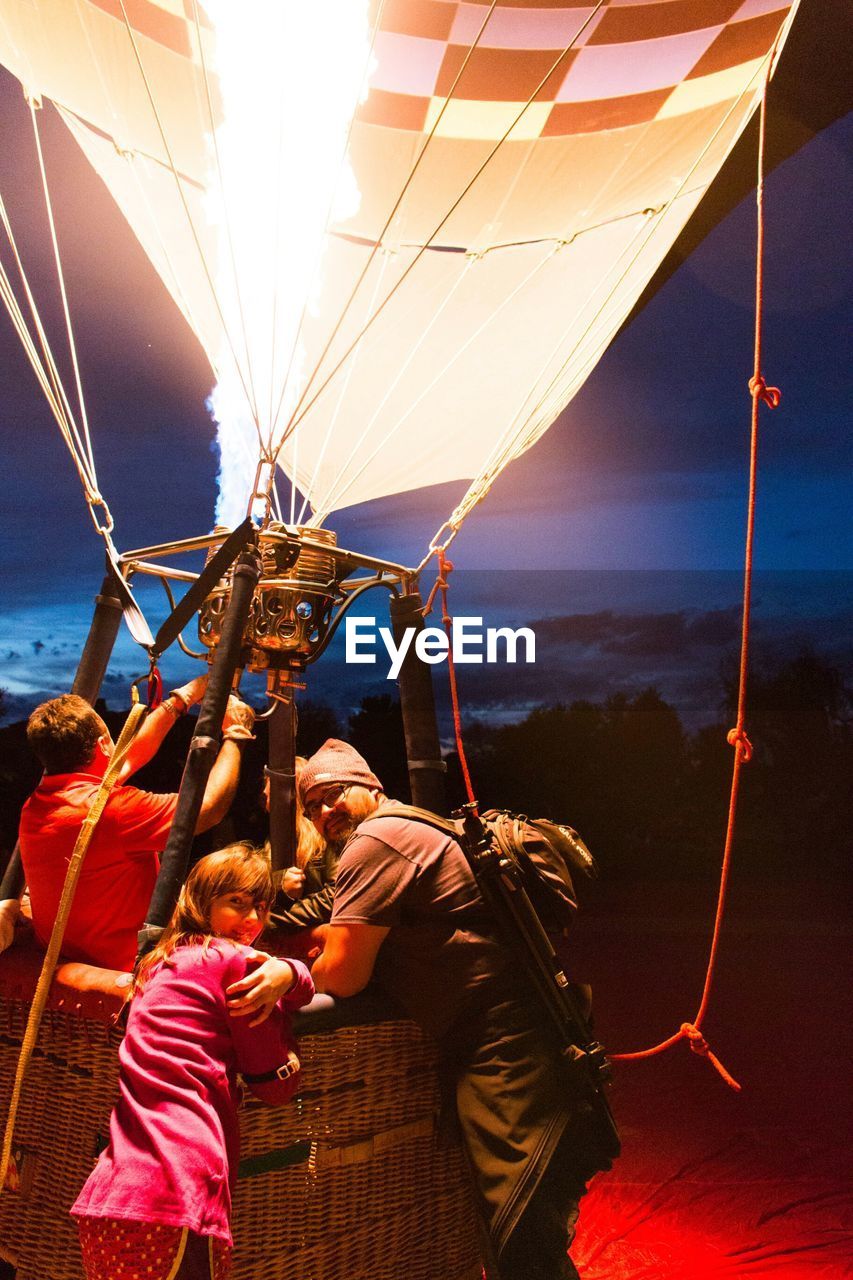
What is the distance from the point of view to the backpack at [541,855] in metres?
1.48

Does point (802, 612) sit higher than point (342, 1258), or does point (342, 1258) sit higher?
point (802, 612)

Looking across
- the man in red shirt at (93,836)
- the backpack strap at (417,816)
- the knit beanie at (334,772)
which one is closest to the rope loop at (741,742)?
the backpack strap at (417,816)

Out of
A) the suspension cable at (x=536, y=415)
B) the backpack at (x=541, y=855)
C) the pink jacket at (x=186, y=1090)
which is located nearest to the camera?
the pink jacket at (x=186, y=1090)

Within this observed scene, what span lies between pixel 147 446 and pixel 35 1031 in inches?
215

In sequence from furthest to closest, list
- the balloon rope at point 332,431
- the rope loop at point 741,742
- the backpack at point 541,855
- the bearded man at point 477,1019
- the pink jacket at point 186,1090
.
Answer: the balloon rope at point 332,431
the rope loop at point 741,742
the backpack at point 541,855
the bearded man at point 477,1019
the pink jacket at point 186,1090

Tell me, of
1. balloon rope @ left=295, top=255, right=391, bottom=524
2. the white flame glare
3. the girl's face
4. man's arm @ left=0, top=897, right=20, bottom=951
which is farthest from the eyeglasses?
balloon rope @ left=295, top=255, right=391, bottom=524

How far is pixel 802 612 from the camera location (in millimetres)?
6195

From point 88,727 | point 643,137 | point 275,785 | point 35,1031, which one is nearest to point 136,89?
point 643,137

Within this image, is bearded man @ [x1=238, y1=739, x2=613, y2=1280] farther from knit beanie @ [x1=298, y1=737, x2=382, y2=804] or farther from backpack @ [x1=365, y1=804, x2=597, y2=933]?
knit beanie @ [x1=298, y1=737, x2=382, y2=804]

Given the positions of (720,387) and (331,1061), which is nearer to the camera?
(331,1061)

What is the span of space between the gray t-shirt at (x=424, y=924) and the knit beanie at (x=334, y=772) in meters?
0.30

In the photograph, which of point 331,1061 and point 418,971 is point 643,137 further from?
point 331,1061

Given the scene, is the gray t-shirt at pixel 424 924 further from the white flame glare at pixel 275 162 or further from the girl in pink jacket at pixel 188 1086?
the white flame glare at pixel 275 162

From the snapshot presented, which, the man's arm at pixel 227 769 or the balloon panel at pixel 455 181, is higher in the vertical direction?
the balloon panel at pixel 455 181
